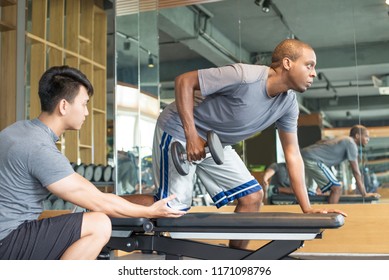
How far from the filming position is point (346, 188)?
4793mm

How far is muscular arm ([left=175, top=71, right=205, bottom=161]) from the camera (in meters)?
2.21

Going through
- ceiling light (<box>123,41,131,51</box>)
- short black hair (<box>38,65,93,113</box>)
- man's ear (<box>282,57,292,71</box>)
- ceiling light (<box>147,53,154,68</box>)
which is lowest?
short black hair (<box>38,65,93,113</box>)

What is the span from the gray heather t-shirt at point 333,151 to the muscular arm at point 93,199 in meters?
3.32

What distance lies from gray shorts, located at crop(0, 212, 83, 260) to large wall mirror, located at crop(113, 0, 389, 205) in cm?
319

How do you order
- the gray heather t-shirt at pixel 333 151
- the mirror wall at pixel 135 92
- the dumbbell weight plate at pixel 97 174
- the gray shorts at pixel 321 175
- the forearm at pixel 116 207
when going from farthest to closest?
1. the dumbbell weight plate at pixel 97 174
2. the mirror wall at pixel 135 92
3. the gray shorts at pixel 321 175
4. the gray heather t-shirt at pixel 333 151
5. the forearm at pixel 116 207

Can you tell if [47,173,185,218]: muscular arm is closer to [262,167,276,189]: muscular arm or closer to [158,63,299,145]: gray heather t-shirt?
[158,63,299,145]: gray heather t-shirt

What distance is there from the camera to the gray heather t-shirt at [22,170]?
→ 5.48 feet

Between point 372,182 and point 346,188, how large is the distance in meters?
0.26

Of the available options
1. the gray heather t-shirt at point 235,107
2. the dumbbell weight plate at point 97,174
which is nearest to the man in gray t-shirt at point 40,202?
the gray heather t-shirt at point 235,107

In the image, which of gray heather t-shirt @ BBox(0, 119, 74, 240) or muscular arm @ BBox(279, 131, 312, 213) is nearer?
gray heather t-shirt @ BBox(0, 119, 74, 240)

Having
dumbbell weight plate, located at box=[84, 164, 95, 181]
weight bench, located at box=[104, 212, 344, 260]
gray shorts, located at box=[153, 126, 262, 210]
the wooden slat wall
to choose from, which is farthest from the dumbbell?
the wooden slat wall

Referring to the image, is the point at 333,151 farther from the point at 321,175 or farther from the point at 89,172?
the point at 89,172

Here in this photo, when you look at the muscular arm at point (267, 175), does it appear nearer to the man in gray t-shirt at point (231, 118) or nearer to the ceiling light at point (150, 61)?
the ceiling light at point (150, 61)

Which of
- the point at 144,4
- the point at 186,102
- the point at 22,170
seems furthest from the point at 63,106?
the point at 144,4
